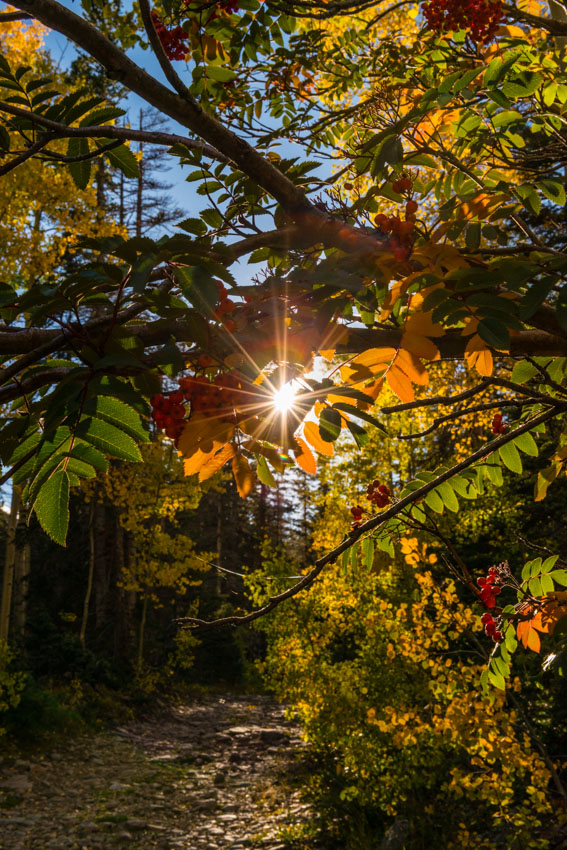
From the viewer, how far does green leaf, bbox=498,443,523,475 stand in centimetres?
181

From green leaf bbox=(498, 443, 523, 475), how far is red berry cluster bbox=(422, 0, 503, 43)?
1.89 meters

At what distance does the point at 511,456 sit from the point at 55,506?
141 cm

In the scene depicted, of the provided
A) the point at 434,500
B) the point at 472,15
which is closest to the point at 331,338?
the point at 434,500

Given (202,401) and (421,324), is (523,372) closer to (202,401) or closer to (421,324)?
(421,324)

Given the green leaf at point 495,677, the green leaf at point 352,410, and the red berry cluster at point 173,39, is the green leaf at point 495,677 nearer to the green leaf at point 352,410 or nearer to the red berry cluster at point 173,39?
the green leaf at point 352,410

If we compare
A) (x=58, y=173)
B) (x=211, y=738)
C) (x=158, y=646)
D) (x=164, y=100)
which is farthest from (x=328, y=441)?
(x=158, y=646)

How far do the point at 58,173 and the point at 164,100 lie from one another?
720 centimetres

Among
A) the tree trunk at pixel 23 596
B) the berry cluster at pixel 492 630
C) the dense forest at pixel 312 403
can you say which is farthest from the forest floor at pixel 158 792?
the berry cluster at pixel 492 630

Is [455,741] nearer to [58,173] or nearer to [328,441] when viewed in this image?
[328,441]

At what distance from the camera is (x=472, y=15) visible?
246 centimetres

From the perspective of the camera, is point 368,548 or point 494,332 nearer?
point 494,332

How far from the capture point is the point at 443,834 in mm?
4977

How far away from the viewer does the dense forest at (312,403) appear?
3.24 feet

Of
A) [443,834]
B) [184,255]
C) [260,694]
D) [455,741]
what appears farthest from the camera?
[260,694]
